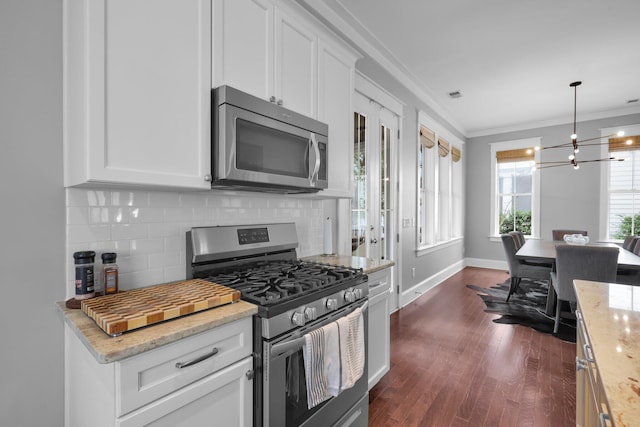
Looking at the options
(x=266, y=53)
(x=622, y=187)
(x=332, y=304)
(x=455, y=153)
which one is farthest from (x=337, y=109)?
(x=622, y=187)

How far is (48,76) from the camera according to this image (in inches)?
47.8

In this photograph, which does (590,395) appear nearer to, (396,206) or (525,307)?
(396,206)

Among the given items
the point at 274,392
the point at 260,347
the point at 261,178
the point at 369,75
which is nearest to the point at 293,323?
the point at 260,347

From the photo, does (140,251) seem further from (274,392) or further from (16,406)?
(274,392)

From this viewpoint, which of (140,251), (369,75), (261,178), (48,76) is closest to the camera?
(48,76)

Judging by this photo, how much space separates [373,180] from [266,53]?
6.52ft

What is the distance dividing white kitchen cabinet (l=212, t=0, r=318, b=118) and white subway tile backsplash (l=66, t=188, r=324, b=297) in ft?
2.05

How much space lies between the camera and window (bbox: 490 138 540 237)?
6125mm

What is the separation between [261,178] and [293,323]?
72cm

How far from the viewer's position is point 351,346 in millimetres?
1591

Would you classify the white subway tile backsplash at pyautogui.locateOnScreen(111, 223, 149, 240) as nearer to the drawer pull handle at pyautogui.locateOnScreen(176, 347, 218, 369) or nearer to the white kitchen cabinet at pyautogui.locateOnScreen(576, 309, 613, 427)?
the drawer pull handle at pyautogui.locateOnScreen(176, 347, 218, 369)

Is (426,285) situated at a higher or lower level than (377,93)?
lower

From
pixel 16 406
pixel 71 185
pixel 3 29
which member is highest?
pixel 3 29

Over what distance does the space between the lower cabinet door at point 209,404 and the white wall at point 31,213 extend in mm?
631
